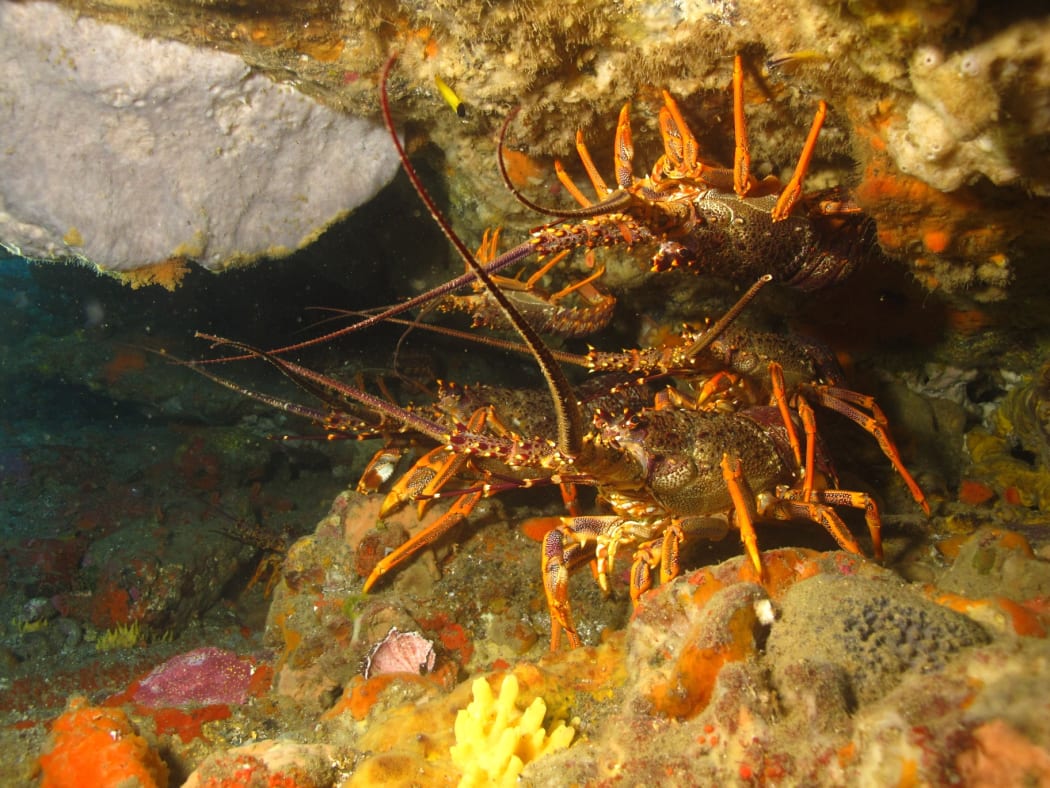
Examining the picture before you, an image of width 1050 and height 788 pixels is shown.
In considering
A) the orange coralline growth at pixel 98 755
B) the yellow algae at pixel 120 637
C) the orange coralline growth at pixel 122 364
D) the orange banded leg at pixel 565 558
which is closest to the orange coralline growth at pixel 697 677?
the orange banded leg at pixel 565 558

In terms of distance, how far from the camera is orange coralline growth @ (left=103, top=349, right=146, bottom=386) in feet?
31.2

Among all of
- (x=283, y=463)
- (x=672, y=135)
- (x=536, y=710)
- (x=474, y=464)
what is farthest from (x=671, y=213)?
(x=283, y=463)

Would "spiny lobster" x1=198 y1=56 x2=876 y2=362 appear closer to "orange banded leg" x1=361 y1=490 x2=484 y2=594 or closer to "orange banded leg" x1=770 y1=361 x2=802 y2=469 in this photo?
"orange banded leg" x1=770 y1=361 x2=802 y2=469

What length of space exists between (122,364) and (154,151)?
285 inches

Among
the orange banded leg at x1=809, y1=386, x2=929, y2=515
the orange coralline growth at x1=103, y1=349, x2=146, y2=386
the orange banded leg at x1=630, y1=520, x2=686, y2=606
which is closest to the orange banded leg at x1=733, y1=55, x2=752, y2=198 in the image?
the orange banded leg at x1=809, y1=386, x2=929, y2=515

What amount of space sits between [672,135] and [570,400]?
1.95 meters

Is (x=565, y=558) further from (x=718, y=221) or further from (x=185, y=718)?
(x=185, y=718)

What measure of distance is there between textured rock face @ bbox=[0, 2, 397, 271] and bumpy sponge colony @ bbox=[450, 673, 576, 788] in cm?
361

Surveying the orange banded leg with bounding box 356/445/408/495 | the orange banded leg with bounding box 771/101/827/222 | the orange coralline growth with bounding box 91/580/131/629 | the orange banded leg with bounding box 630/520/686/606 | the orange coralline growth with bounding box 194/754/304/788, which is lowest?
the orange coralline growth with bounding box 91/580/131/629

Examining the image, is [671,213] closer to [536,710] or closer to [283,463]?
[536,710]

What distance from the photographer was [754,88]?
302 centimetres

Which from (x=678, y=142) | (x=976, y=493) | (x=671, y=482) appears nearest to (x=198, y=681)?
(x=671, y=482)

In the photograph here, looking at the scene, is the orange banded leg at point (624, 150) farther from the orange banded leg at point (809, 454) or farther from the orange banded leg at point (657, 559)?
the orange banded leg at point (657, 559)

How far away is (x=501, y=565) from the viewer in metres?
4.63
